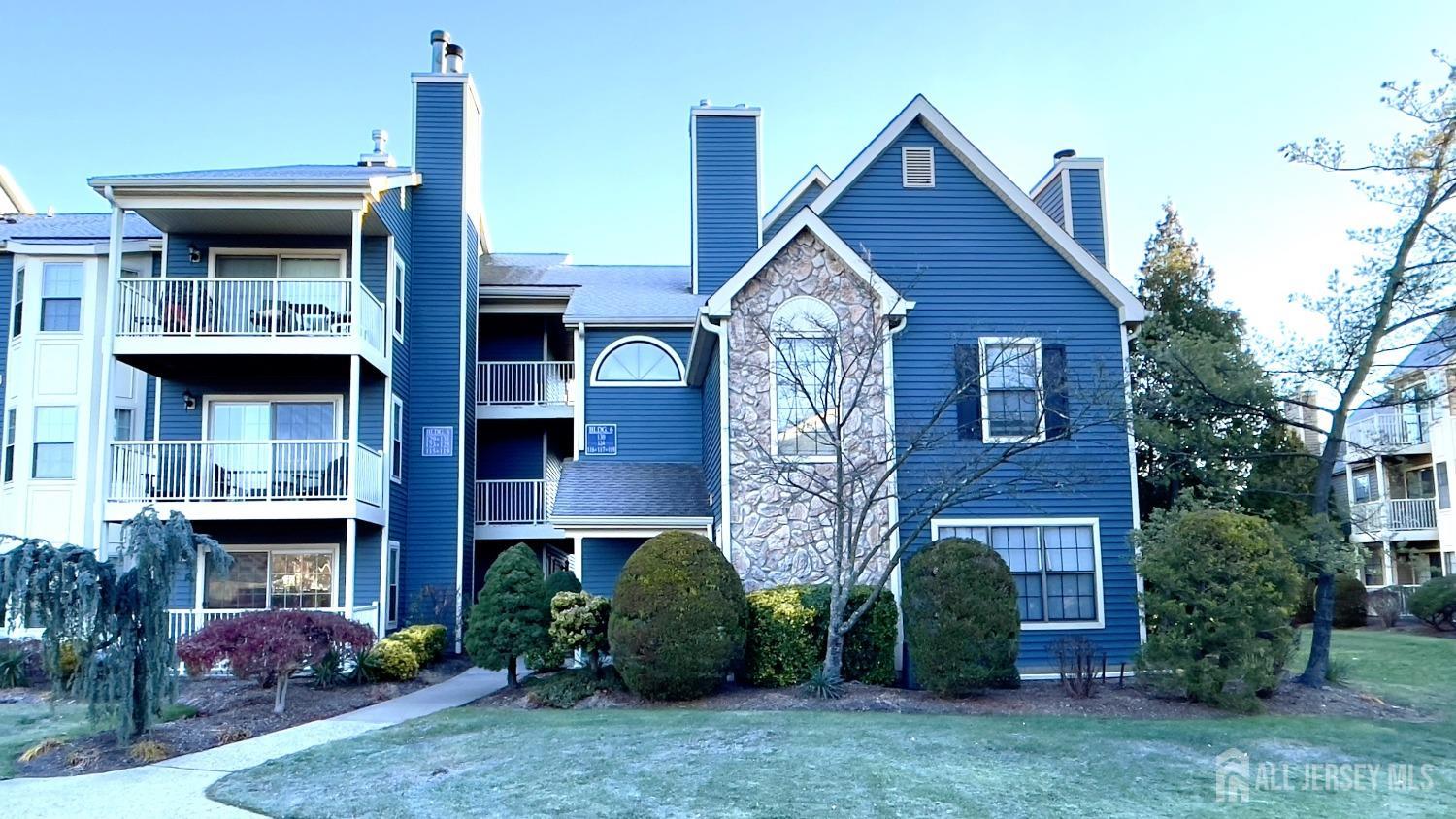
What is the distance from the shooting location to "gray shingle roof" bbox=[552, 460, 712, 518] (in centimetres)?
1645

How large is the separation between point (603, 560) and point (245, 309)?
23.8 feet

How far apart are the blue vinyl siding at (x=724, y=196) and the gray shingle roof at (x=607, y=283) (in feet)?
2.62

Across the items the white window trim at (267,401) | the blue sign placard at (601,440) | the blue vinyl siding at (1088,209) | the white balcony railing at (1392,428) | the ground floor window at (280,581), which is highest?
the blue vinyl siding at (1088,209)

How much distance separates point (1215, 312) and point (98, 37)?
22410 mm

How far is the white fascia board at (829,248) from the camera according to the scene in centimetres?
1477

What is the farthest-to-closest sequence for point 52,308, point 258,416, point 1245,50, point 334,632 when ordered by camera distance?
point 52,308, point 258,416, point 1245,50, point 334,632

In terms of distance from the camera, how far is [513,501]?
2194 cm

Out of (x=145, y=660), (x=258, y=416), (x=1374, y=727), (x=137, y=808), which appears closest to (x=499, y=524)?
(x=258, y=416)

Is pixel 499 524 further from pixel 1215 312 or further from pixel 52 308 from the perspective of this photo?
pixel 1215 312

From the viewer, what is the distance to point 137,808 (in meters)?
8.14

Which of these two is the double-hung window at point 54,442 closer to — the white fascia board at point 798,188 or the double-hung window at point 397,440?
the double-hung window at point 397,440

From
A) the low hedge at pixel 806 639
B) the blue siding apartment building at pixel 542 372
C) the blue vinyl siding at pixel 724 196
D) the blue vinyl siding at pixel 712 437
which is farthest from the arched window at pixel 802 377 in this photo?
the blue vinyl siding at pixel 724 196

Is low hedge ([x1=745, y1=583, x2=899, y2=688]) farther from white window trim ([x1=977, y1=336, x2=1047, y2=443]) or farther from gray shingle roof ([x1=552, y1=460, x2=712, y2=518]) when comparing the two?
gray shingle roof ([x1=552, y1=460, x2=712, y2=518])

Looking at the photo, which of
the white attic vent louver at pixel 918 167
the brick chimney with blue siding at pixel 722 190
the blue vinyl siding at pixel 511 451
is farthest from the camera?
the blue vinyl siding at pixel 511 451
